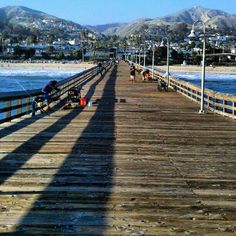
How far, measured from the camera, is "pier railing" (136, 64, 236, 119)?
64.3ft

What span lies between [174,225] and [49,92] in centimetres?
1564

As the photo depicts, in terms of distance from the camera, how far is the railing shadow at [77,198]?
591 cm

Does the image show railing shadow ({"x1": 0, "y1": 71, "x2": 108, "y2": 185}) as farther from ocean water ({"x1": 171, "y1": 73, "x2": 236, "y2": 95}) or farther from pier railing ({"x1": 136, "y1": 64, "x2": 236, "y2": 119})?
ocean water ({"x1": 171, "y1": 73, "x2": 236, "y2": 95})

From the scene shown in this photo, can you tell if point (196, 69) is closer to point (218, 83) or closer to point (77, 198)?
point (218, 83)

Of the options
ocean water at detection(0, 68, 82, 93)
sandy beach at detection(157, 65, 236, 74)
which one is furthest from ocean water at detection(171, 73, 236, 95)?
sandy beach at detection(157, 65, 236, 74)

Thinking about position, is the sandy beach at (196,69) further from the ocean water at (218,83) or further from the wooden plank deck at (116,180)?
the wooden plank deck at (116,180)

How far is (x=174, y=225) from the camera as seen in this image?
601 centimetres

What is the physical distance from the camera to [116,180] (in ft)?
26.8

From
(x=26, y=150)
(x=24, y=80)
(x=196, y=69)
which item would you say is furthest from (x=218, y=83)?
(x=26, y=150)

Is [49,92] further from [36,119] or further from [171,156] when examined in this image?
[171,156]

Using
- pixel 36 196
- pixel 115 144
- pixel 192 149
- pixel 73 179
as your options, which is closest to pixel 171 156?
pixel 192 149

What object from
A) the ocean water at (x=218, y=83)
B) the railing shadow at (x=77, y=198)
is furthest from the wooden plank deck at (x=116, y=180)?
the ocean water at (x=218, y=83)

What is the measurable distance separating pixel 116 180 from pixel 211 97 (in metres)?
15.5

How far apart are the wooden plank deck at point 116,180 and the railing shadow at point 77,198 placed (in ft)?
0.04
